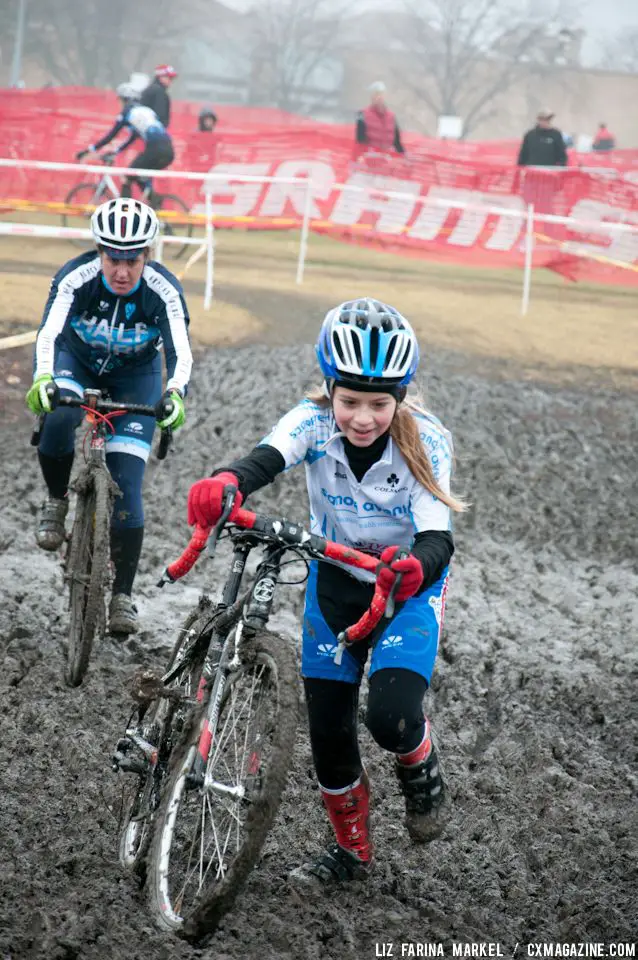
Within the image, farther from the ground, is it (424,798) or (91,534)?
(424,798)

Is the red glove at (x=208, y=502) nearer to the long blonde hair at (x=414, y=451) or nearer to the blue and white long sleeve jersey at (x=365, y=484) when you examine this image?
the blue and white long sleeve jersey at (x=365, y=484)

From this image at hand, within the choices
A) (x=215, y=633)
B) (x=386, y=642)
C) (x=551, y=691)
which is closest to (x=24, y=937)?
(x=215, y=633)

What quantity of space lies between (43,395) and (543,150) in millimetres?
15287

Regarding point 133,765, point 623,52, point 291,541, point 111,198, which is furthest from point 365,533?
point 623,52

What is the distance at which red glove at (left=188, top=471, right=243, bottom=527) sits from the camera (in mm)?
3807

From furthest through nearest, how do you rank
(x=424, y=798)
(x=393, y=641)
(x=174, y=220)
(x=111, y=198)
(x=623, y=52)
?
(x=623, y=52) → (x=111, y=198) → (x=174, y=220) → (x=424, y=798) → (x=393, y=641)

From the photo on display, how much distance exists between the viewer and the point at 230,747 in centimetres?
404

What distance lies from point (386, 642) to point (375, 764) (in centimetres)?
166

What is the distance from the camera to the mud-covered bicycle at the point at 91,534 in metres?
6.22

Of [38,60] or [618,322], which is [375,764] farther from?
[38,60]

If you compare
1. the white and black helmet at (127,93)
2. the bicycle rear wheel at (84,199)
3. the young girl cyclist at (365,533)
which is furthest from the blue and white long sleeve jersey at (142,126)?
the young girl cyclist at (365,533)

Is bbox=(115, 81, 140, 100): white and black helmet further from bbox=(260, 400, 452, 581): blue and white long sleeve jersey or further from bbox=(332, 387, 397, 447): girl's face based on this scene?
bbox=(332, 387, 397, 447): girl's face

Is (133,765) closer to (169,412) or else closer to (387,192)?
(169,412)

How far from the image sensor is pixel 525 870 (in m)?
4.89
